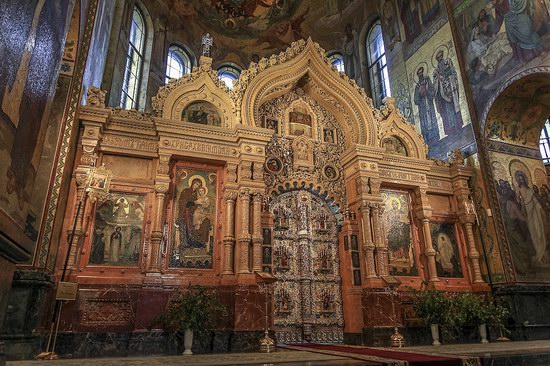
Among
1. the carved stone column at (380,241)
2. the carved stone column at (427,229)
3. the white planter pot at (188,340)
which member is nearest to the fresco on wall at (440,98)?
the carved stone column at (427,229)

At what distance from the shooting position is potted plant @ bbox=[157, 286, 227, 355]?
311 inches

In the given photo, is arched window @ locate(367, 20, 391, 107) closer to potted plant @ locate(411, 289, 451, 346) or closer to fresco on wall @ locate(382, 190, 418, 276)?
fresco on wall @ locate(382, 190, 418, 276)

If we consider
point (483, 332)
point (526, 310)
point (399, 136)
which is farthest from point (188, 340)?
point (526, 310)

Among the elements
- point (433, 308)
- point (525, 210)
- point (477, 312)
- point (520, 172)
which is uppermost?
point (520, 172)

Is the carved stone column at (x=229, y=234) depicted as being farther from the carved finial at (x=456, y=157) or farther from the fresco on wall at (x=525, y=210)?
the fresco on wall at (x=525, y=210)

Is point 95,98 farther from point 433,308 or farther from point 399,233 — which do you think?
point 433,308

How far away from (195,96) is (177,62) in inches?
372

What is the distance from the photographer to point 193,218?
31.4 feet

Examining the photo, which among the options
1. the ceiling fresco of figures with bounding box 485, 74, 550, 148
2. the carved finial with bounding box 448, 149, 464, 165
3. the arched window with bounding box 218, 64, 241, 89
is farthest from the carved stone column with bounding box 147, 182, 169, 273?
the arched window with bounding box 218, 64, 241, 89

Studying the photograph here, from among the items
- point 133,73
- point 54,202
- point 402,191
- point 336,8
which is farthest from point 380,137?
point 336,8

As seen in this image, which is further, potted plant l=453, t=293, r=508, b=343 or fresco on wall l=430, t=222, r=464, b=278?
fresco on wall l=430, t=222, r=464, b=278

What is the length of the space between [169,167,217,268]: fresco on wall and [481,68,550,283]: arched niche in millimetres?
8445

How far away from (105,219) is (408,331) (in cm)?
803

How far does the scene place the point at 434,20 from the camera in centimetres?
1510
